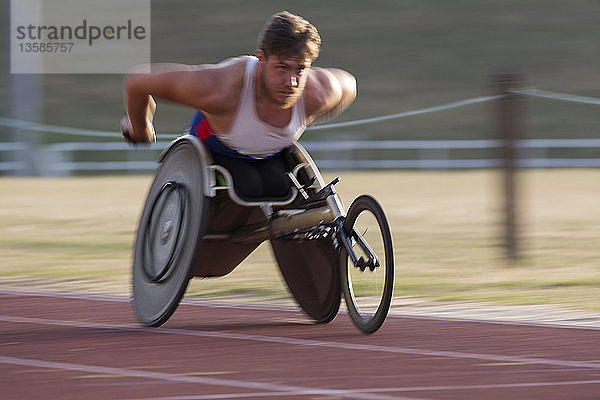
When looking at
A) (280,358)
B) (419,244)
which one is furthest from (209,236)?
(419,244)

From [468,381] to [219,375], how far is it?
0.98 metres

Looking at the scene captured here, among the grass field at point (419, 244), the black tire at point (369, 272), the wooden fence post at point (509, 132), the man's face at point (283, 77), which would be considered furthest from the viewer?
the wooden fence post at point (509, 132)

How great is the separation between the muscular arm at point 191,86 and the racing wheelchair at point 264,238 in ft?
0.88

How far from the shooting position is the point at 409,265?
10.3 meters

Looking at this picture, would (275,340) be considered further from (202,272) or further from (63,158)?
(63,158)

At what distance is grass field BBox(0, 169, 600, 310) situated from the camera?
8.84 metres

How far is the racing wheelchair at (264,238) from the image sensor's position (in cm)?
666

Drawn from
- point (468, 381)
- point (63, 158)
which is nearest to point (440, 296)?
point (468, 381)

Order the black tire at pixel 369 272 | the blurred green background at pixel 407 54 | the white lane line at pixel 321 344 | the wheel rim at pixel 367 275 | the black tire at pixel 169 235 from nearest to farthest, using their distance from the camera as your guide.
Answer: the white lane line at pixel 321 344 → the black tire at pixel 369 272 → the wheel rim at pixel 367 275 → the black tire at pixel 169 235 → the blurred green background at pixel 407 54

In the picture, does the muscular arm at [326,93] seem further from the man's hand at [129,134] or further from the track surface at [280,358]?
the track surface at [280,358]

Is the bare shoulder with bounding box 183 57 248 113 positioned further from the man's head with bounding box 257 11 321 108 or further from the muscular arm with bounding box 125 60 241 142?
the man's head with bounding box 257 11 321 108

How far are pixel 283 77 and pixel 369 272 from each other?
1.03 m

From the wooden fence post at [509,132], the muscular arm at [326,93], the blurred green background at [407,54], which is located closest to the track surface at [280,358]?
the muscular arm at [326,93]

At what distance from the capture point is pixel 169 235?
7094 mm
